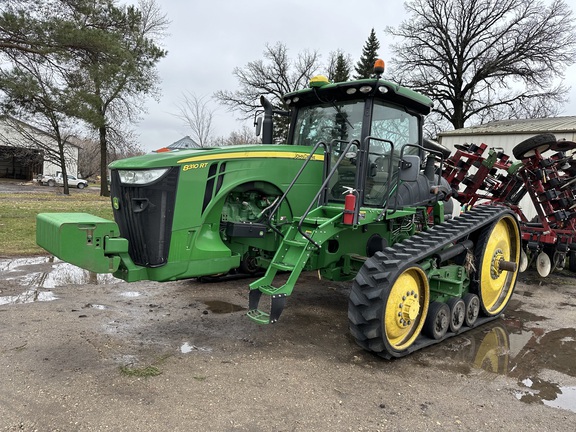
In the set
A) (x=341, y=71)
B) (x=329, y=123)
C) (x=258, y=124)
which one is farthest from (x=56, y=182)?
(x=329, y=123)

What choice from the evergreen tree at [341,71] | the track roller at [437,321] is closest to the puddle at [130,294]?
the track roller at [437,321]

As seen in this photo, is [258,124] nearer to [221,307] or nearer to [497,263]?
[221,307]

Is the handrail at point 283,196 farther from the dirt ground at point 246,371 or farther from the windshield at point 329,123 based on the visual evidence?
the dirt ground at point 246,371

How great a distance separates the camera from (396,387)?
3.78 meters

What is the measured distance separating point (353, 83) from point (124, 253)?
292 centimetres

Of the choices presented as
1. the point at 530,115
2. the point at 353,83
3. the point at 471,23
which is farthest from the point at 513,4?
the point at 353,83

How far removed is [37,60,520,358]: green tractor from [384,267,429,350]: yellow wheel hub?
1 cm

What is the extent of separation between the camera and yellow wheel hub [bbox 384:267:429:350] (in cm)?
422

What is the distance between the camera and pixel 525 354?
4707mm

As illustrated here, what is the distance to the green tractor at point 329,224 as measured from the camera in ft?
13.1

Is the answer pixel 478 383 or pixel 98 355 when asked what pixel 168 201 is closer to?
pixel 98 355

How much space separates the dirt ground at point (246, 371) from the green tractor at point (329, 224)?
43 centimetres

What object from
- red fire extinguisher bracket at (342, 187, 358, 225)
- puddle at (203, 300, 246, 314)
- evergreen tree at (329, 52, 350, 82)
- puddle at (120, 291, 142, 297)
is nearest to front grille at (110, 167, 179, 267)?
red fire extinguisher bracket at (342, 187, 358, 225)

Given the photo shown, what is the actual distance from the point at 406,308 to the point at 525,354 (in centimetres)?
152
